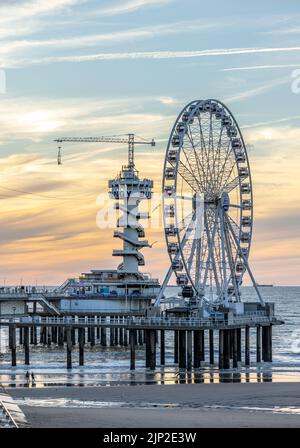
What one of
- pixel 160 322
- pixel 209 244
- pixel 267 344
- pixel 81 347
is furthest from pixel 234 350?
pixel 81 347

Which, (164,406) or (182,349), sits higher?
(182,349)

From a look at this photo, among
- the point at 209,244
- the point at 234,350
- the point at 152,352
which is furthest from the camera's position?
the point at 209,244

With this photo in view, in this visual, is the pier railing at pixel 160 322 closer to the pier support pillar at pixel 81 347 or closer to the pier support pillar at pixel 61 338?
the pier support pillar at pixel 81 347

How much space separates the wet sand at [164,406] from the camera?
52.7 meters

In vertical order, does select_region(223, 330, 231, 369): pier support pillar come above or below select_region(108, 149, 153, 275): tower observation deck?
below

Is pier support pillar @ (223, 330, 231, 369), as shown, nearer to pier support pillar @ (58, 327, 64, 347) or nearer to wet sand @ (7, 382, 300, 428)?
wet sand @ (7, 382, 300, 428)

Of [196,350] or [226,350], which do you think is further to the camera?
[226,350]

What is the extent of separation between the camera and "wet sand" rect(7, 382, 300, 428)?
173 feet

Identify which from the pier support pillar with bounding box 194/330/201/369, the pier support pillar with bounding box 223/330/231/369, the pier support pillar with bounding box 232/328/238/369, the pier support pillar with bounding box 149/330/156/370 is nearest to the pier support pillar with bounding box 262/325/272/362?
the pier support pillar with bounding box 232/328/238/369

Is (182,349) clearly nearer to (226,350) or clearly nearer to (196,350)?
(196,350)

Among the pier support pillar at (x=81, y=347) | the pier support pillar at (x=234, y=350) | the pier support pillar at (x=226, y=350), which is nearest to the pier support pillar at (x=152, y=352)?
the pier support pillar at (x=226, y=350)

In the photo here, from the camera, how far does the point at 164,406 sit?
61469mm

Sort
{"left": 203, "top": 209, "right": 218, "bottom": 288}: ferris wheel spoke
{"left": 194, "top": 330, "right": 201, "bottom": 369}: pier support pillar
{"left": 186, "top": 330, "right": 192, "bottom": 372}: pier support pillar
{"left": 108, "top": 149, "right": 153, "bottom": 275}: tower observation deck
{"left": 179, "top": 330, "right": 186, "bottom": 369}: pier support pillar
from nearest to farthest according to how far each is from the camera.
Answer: {"left": 186, "top": 330, "right": 192, "bottom": 372}: pier support pillar → {"left": 179, "top": 330, "right": 186, "bottom": 369}: pier support pillar → {"left": 194, "top": 330, "right": 201, "bottom": 369}: pier support pillar → {"left": 203, "top": 209, "right": 218, "bottom": 288}: ferris wheel spoke → {"left": 108, "top": 149, "right": 153, "bottom": 275}: tower observation deck
